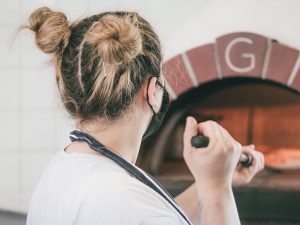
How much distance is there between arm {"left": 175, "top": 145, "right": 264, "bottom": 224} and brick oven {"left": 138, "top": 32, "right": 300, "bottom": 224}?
90cm

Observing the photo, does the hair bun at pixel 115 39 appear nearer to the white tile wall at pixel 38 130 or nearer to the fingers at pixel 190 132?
the fingers at pixel 190 132

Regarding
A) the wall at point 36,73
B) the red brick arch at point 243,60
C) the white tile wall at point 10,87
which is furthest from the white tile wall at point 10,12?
the red brick arch at point 243,60

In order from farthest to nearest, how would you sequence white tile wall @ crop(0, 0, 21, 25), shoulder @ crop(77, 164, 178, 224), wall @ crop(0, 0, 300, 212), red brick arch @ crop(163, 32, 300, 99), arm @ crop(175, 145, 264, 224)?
white tile wall @ crop(0, 0, 21, 25)
wall @ crop(0, 0, 300, 212)
red brick arch @ crop(163, 32, 300, 99)
arm @ crop(175, 145, 264, 224)
shoulder @ crop(77, 164, 178, 224)

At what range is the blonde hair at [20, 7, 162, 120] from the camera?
752 millimetres

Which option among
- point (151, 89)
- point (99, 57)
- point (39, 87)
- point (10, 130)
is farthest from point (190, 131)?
point (10, 130)

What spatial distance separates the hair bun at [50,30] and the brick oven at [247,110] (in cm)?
108

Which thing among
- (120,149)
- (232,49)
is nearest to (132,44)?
(120,149)

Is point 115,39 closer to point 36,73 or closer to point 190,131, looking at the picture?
point 190,131

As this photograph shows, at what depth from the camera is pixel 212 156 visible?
859 millimetres

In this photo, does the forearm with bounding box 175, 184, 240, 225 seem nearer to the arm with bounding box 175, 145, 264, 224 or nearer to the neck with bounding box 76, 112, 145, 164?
the arm with bounding box 175, 145, 264, 224

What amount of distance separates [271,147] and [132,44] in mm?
1752

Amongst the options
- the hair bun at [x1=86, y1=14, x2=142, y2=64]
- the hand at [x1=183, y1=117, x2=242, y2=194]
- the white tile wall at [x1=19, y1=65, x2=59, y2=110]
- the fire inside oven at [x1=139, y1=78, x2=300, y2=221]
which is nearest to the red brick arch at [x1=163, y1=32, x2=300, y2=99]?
the fire inside oven at [x1=139, y1=78, x2=300, y2=221]

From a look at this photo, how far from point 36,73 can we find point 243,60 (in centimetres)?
99

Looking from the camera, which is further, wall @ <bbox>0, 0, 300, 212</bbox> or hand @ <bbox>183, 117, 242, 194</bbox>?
wall @ <bbox>0, 0, 300, 212</bbox>
